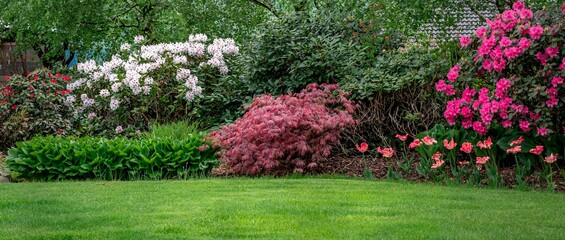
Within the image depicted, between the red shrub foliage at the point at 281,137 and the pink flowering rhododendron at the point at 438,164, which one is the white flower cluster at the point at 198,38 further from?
the pink flowering rhododendron at the point at 438,164

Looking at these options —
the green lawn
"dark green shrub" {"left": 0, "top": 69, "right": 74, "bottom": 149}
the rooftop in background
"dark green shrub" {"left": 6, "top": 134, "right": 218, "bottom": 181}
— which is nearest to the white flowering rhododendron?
"dark green shrub" {"left": 0, "top": 69, "right": 74, "bottom": 149}

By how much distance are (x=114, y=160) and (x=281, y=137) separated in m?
2.05

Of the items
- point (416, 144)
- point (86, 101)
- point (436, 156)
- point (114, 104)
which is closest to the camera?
point (436, 156)

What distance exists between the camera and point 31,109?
11961 mm

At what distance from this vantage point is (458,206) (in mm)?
6824

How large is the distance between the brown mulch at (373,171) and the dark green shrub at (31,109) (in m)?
3.22

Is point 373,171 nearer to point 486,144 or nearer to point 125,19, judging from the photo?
point 486,144

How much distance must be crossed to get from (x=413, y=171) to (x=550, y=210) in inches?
118

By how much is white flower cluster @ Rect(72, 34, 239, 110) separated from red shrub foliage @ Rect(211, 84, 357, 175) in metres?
2.60

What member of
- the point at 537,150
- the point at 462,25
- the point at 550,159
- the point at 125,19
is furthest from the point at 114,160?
the point at 462,25

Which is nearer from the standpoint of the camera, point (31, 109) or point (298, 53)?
point (298, 53)

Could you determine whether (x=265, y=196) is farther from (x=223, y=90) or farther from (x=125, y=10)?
(x=125, y=10)

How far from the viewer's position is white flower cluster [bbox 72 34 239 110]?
1238cm

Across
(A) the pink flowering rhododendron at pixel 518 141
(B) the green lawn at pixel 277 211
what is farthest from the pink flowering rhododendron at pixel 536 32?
(B) the green lawn at pixel 277 211
